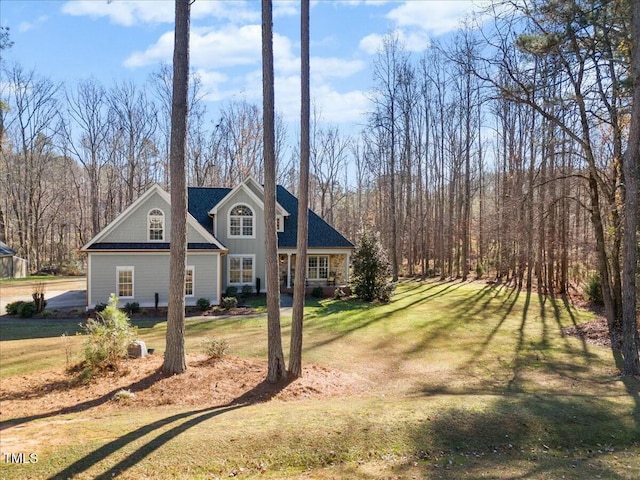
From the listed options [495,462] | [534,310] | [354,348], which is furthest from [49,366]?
[534,310]

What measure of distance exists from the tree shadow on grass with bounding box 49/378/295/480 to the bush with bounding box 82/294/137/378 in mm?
3103

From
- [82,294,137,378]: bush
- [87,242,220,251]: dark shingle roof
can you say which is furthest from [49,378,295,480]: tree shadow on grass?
[87,242,220,251]: dark shingle roof

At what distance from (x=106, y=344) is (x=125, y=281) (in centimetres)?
984

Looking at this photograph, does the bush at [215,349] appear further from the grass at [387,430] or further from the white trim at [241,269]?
the white trim at [241,269]

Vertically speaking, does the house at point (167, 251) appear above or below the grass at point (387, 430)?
above

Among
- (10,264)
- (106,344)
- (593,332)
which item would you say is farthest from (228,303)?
(10,264)

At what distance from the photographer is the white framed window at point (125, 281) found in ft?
58.5

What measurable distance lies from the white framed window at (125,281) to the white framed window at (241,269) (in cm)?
521

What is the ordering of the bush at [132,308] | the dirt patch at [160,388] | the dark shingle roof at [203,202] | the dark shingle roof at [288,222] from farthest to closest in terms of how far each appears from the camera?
the dark shingle roof at [288,222], the dark shingle roof at [203,202], the bush at [132,308], the dirt patch at [160,388]

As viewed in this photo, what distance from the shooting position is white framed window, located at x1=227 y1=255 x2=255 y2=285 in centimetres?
2198

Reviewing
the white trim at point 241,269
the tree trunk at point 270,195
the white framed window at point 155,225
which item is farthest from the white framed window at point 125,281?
the tree trunk at point 270,195

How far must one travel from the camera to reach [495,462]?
5.14m

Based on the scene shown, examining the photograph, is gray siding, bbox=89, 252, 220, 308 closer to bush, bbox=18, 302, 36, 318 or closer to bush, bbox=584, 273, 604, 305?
bush, bbox=18, 302, 36, 318

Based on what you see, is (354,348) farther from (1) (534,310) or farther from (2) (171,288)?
(1) (534,310)
